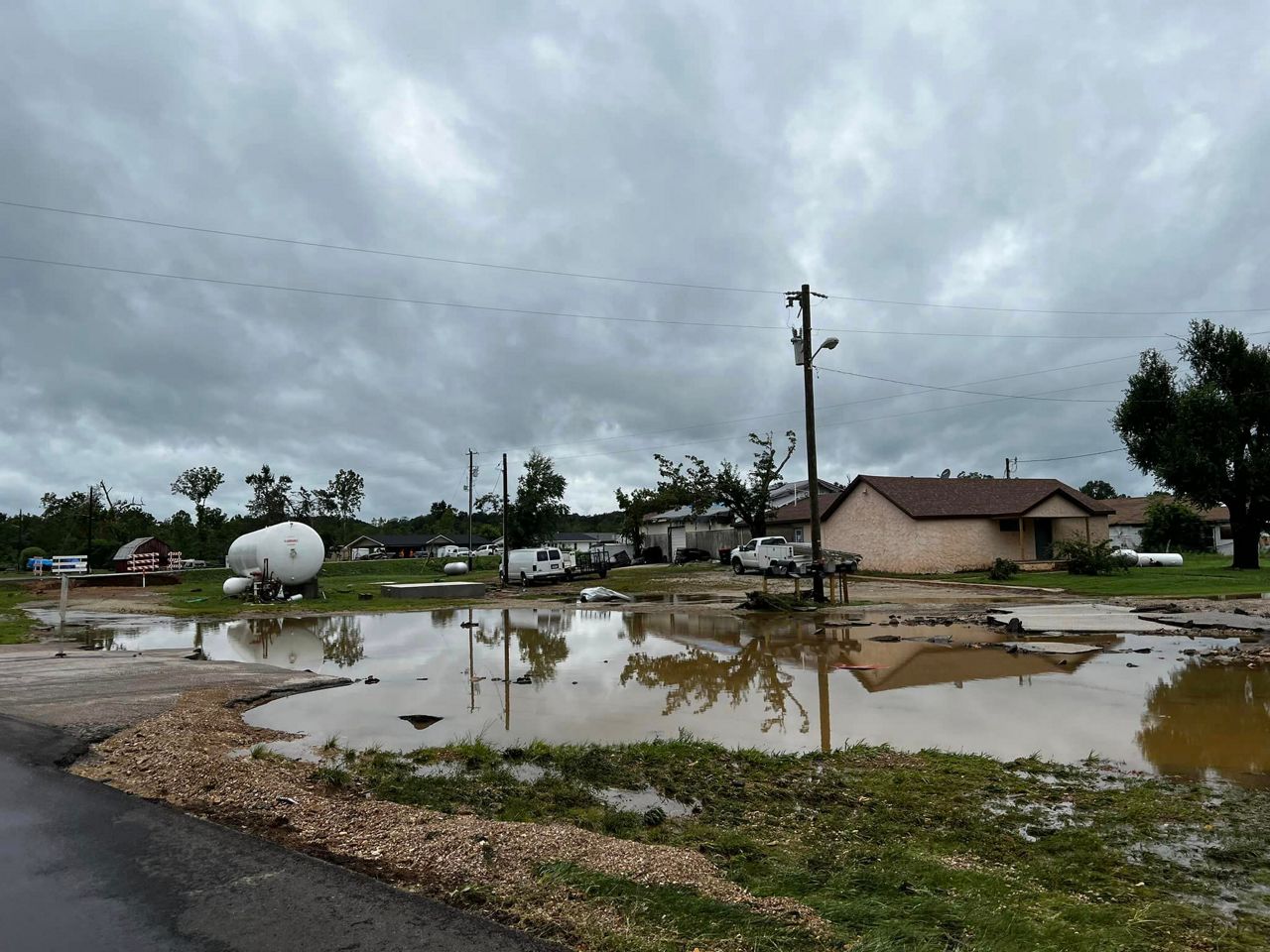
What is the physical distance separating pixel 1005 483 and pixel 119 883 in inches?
1768

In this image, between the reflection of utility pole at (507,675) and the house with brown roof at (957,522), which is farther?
the house with brown roof at (957,522)

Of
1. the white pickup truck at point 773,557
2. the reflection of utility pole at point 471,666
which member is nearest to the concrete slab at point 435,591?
the reflection of utility pole at point 471,666

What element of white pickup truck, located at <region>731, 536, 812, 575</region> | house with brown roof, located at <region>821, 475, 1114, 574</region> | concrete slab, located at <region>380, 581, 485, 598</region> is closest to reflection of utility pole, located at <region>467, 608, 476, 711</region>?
concrete slab, located at <region>380, 581, 485, 598</region>

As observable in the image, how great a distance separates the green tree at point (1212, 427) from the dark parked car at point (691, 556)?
97.4ft

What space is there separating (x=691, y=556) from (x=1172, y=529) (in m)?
34.3

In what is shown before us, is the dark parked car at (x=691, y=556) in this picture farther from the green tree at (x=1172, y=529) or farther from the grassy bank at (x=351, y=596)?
the green tree at (x=1172, y=529)

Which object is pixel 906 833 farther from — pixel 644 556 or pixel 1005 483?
pixel 644 556

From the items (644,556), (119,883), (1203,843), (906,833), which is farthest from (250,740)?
(644,556)

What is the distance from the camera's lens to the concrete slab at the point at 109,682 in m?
9.15

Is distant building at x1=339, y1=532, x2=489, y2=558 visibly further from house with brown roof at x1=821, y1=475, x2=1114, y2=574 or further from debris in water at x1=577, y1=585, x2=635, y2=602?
debris in water at x1=577, y1=585, x2=635, y2=602

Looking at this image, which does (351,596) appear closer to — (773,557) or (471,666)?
(773,557)

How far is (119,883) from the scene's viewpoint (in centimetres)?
439

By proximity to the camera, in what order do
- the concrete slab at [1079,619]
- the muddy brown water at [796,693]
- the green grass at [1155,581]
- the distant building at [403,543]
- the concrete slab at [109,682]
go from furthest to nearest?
the distant building at [403,543] → the green grass at [1155,581] → the concrete slab at [1079,619] → the concrete slab at [109,682] → the muddy brown water at [796,693]

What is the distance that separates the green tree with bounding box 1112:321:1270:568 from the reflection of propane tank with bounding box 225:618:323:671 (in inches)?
1438
